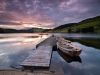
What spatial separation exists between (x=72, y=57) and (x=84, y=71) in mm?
6604

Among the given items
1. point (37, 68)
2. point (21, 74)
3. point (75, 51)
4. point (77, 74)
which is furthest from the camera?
point (75, 51)

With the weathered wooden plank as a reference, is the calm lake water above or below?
below

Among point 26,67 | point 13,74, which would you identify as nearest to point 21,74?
point 13,74

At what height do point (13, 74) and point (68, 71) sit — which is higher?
point (13, 74)

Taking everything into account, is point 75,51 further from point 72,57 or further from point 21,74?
point 21,74

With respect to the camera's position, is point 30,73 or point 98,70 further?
point 98,70

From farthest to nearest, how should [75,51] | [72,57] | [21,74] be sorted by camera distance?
[72,57]
[75,51]
[21,74]

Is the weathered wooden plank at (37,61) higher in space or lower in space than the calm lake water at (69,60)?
higher

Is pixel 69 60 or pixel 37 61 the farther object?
pixel 69 60

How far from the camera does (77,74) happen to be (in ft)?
60.1

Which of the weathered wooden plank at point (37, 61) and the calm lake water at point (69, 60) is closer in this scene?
the weathered wooden plank at point (37, 61)

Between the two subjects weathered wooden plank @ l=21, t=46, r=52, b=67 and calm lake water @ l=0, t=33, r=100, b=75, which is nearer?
weathered wooden plank @ l=21, t=46, r=52, b=67

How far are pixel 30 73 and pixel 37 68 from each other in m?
1.57

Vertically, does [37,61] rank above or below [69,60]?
above
